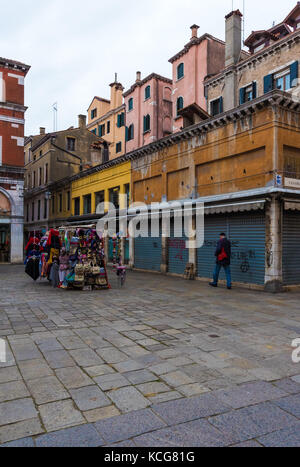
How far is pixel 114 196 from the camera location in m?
23.5

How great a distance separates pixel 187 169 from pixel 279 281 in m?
7.33

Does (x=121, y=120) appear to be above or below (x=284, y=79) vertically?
above

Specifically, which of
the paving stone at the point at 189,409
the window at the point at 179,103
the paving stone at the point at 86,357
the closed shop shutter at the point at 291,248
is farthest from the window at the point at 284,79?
the paving stone at the point at 189,409

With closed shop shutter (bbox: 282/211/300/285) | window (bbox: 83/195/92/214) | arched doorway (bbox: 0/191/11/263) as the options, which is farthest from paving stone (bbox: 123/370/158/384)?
window (bbox: 83/195/92/214)

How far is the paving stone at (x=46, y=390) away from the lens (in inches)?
133

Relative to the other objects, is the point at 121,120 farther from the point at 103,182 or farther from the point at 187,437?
the point at 187,437

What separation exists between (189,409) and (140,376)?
3.07 ft

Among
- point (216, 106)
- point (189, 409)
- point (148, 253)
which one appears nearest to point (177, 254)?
point (148, 253)

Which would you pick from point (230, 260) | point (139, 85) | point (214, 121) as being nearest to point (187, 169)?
point (214, 121)

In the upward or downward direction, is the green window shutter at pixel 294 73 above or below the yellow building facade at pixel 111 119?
below

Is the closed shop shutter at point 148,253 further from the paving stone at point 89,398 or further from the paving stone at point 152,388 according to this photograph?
the paving stone at point 89,398

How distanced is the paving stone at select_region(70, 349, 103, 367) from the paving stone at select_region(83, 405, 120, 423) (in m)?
1.21

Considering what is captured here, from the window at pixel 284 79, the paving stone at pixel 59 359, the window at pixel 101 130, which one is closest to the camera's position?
the paving stone at pixel 59 359

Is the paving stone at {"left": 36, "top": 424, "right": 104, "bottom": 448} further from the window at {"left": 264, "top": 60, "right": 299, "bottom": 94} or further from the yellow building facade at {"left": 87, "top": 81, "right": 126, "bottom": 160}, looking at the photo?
the yellow building facade at {"left": 87, "top": 81, "right": 126, "bottom": 160}
